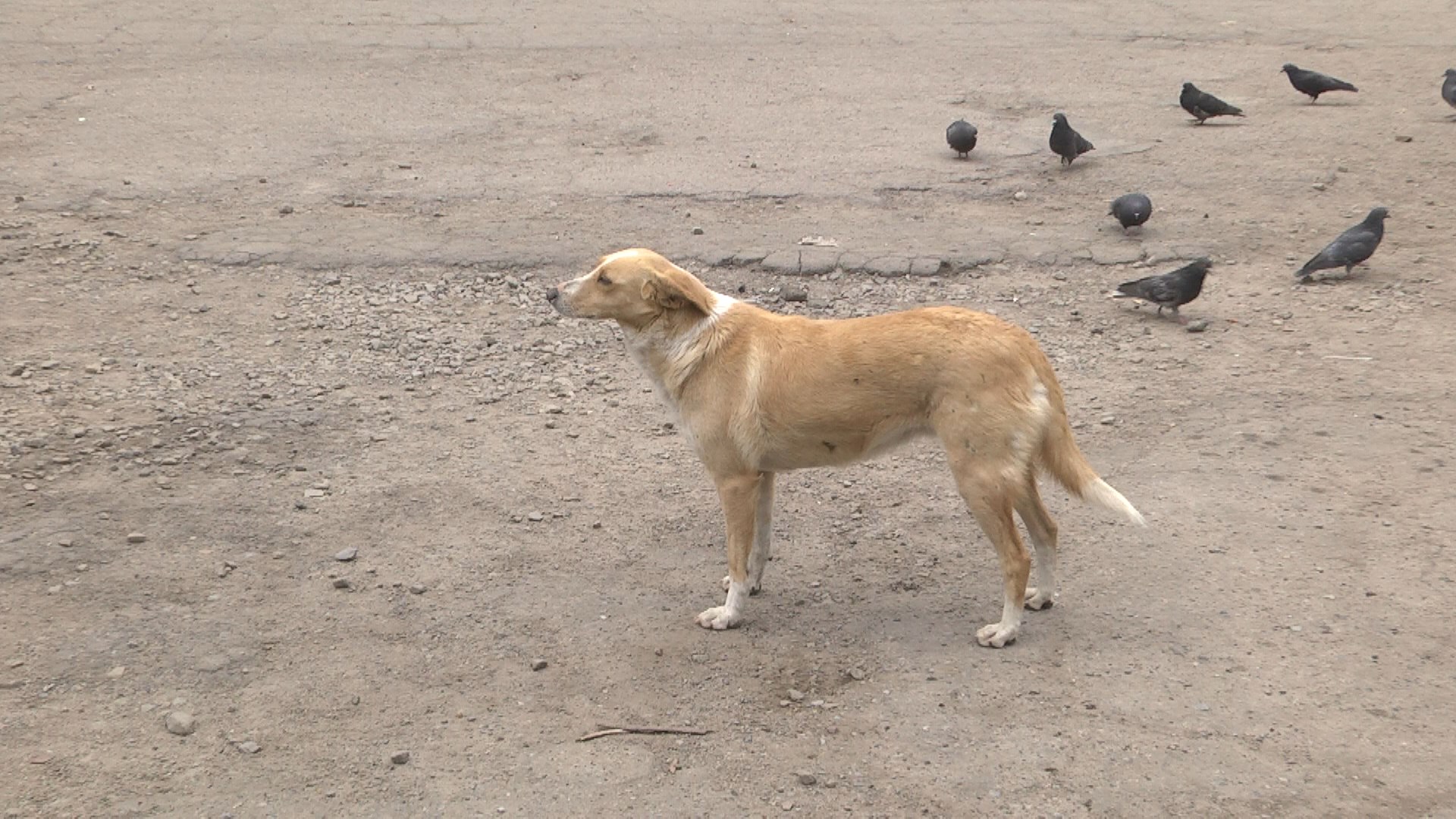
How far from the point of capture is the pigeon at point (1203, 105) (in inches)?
453

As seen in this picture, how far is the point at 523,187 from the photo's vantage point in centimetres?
1034

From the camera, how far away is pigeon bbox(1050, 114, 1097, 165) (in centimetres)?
1038

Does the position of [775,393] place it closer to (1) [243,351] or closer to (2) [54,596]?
(2) [54,596]

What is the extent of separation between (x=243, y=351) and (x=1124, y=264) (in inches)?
219

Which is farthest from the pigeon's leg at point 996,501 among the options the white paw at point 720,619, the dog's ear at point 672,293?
the dog's ear at point 672,293

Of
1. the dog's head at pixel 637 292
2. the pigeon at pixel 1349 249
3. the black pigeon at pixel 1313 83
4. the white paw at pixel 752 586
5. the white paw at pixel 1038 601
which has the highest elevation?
the dog's head at pixel 637 292

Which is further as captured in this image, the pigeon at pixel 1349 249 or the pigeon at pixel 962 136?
the pigeon at pixel 962 136

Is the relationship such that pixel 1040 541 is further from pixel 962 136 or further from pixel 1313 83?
pixel 1313 83

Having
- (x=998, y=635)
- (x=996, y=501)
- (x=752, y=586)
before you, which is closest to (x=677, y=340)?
(x=752, y=586)

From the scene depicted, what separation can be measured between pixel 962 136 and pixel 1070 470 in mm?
6238

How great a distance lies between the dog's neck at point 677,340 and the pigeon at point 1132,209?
4731 millimetres

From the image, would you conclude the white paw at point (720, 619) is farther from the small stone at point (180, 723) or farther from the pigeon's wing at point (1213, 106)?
the pigeon's wing at point (1213, 106)

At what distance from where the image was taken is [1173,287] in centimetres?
788

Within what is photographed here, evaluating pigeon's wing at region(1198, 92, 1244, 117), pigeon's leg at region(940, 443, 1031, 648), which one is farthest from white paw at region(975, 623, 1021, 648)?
pigeon's wing at region(1198, 92, 1244, 117)
